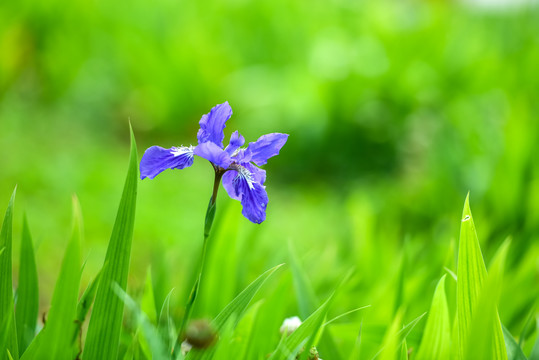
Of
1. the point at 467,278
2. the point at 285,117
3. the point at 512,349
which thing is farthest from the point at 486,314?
the point at 285,117

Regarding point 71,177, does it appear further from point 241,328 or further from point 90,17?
point 241,328

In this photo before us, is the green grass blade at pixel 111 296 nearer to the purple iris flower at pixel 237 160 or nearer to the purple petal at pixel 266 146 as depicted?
the purple iris flower at pixel 237 160

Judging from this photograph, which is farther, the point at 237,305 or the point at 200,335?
the point at 237,305

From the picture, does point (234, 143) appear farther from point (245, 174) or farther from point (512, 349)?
point (512, 349)

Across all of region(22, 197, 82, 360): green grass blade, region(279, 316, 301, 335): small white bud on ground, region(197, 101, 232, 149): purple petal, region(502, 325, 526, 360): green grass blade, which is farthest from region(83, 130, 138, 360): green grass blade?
region(502, 325, 526, 360): green grass blade

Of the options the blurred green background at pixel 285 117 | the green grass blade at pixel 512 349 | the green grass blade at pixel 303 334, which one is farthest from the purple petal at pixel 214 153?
the blurred green background at pixel 285 117
